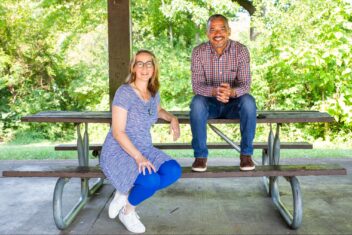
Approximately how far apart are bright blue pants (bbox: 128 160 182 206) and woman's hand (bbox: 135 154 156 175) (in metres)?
0.03

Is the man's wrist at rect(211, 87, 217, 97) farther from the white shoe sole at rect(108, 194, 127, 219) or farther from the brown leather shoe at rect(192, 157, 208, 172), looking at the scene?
the white shoe sole at rect(108, 194, 127, 219)

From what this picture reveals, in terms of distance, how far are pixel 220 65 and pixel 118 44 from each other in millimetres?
1208

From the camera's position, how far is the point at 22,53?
10562 mm

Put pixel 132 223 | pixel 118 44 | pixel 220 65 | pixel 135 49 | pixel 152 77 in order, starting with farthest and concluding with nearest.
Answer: pixel 135 49
pixel 118 44
pixel 220 65
pixel 152 77
pixel 132 223

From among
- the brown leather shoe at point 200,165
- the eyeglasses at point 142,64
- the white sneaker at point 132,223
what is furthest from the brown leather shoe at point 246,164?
the eyeglasses at point 142,64

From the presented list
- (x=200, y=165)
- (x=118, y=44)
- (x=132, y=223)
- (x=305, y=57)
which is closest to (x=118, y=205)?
(x=132, y=223)

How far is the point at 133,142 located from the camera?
3.22 metres

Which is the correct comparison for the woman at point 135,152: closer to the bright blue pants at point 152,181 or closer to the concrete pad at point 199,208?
the bright blue pants at point 152,181

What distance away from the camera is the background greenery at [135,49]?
9.16 m

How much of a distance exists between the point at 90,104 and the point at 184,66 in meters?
2.35

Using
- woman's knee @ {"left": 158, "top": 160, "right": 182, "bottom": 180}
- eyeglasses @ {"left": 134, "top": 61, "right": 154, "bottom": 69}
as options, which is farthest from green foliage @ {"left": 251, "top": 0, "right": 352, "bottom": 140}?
woman's knee @ {"left": 158, "top": 160, "right": 182, "bottom": 180}

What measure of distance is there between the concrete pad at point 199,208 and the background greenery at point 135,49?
4653 mm

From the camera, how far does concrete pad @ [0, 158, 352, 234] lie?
3258mm

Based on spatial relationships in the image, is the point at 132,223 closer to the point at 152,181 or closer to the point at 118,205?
the point at 118,205
